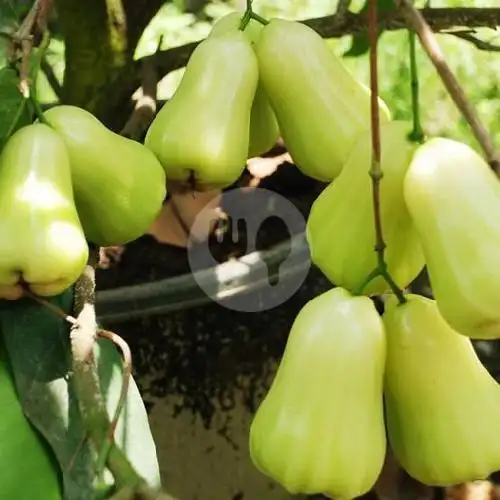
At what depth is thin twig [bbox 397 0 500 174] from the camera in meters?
0.40

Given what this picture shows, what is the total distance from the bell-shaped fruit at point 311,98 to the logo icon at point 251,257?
428 millimetres

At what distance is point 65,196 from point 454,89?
7.2 inches

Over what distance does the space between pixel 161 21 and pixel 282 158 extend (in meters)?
0.63

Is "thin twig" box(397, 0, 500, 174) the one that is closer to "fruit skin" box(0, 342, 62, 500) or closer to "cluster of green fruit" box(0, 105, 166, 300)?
"cluster of green fruit" box(0, 105, 166, 300)

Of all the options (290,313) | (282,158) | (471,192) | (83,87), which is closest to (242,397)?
(290,313)

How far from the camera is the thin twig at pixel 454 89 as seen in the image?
1.31 feet

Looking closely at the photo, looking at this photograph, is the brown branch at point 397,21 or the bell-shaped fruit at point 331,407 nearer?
the bell-shaped fruit at point 331,407

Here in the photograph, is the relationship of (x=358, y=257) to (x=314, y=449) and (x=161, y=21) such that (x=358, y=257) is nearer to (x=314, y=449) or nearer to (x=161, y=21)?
(x=314, y=449)

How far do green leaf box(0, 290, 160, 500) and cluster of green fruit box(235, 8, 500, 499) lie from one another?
0.14 m

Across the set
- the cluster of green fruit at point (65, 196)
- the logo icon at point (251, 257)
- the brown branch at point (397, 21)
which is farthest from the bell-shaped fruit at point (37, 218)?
the logo icon at point (251, 257)

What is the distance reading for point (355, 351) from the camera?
1.46ft

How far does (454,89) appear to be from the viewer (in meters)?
0.41

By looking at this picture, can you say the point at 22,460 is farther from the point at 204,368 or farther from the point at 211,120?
the point at 204,368

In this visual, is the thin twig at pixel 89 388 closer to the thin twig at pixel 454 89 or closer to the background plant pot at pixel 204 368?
the thin twig at pixel 454 89
